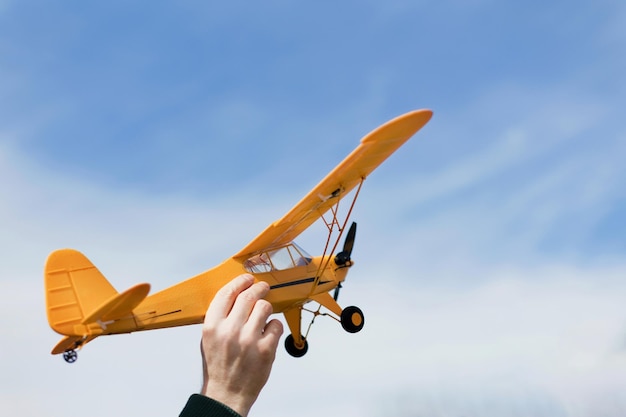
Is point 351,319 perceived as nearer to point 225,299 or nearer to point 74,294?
point 74,294

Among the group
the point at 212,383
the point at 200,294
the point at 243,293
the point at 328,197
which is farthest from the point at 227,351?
the point at 328,197

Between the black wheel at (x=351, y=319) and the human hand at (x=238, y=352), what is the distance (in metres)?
6.05

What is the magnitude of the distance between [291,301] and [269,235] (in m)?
1.09

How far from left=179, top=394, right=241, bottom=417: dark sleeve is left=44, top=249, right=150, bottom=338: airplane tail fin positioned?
3140 millimetres

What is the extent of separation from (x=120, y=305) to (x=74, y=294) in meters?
1.49

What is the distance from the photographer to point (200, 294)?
8.15m

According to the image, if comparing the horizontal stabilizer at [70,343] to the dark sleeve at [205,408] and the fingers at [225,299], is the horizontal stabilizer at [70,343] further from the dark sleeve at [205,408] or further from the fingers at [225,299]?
the dark sleeve at [205,408]

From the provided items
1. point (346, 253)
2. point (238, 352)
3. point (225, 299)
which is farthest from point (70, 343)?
point (346, 253)

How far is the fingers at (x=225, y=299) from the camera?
453cm

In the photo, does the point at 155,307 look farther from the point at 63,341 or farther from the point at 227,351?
the point at 227,351

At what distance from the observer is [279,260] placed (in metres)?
9.47

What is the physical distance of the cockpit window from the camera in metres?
9.12

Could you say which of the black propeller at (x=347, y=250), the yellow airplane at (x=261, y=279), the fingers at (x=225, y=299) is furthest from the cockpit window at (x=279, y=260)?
the fingers at (x=225, y=299)

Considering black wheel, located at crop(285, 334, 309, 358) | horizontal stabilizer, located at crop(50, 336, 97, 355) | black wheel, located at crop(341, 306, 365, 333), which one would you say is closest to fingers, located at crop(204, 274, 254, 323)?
horizontal stabilizer, located at crop(50, 336, 97, 355)
